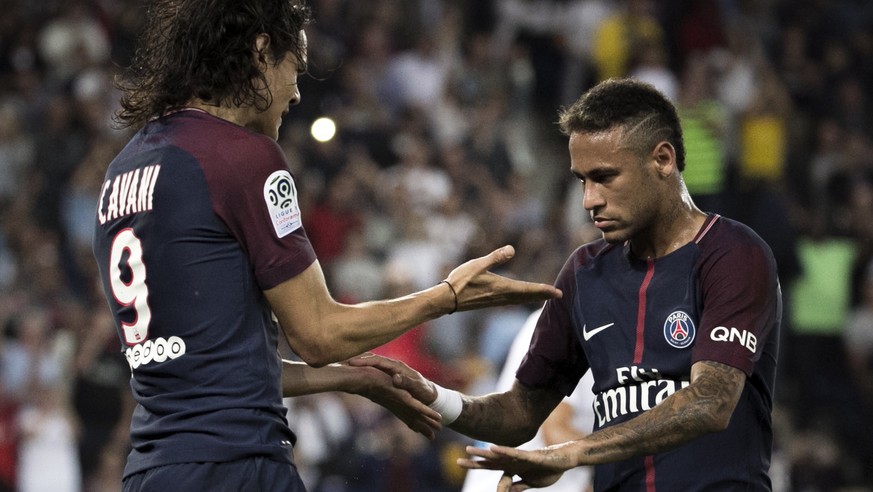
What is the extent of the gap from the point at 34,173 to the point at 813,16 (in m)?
8.80

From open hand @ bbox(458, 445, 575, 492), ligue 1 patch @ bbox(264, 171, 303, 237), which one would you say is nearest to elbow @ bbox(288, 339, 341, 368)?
ligue 1 patch @ bbox(264, 171, 303, 237)

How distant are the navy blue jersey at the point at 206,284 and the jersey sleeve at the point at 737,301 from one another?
4.25ft

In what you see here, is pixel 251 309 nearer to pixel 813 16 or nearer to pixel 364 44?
pixel 364 44

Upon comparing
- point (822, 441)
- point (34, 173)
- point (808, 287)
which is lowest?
point (822, 441)

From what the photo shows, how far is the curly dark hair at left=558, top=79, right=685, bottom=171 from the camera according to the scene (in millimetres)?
4277

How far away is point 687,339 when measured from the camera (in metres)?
4.15

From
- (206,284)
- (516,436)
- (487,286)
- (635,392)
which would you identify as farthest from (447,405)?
(206,284)

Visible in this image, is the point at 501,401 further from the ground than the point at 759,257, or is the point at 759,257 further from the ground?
the point at 759,257

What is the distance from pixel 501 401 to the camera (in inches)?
184

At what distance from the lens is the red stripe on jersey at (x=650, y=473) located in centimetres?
412

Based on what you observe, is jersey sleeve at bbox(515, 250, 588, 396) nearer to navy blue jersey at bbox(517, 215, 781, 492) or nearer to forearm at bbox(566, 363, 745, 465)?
navy blue jersey at bbox(517, 215, 781, 492)

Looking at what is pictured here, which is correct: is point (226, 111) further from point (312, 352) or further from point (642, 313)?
point (642, 313)

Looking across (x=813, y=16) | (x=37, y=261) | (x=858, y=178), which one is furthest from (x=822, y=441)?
(x=37, y=261)

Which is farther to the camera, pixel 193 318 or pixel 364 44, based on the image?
pixel 364 44
